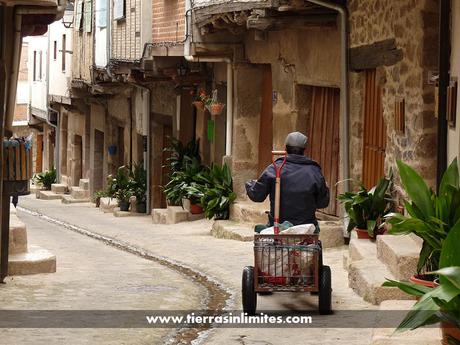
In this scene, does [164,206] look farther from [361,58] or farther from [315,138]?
[361,58]

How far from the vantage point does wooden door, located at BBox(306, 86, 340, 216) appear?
16422mm

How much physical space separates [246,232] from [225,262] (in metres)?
3.01

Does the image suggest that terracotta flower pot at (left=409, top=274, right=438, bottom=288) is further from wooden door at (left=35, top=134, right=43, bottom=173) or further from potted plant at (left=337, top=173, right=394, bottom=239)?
wooden door at (left=35, top=134, right=43, bottom=173)

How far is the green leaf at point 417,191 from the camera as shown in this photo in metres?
7.75

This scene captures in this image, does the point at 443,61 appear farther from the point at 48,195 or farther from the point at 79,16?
the point at 48,195

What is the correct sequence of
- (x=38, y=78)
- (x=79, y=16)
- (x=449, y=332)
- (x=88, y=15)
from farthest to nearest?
(x=38, y=78)
(x=79, y=16)
(x=88, y=15)
(x=449, y=332)

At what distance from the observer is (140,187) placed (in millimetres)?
26734

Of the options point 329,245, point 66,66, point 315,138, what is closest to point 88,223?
point 315,138

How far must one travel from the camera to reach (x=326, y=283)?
9.32 m

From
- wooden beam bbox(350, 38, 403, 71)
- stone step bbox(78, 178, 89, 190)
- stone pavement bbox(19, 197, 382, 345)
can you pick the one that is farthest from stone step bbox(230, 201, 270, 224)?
stone step bbox(78, 178, 89, 190)

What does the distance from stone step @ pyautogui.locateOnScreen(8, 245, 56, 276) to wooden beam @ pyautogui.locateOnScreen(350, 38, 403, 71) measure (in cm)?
433

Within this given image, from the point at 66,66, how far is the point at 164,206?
10.1 metres

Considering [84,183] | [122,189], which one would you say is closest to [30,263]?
[122,189]

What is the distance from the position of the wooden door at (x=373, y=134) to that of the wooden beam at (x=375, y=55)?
0.20 m
